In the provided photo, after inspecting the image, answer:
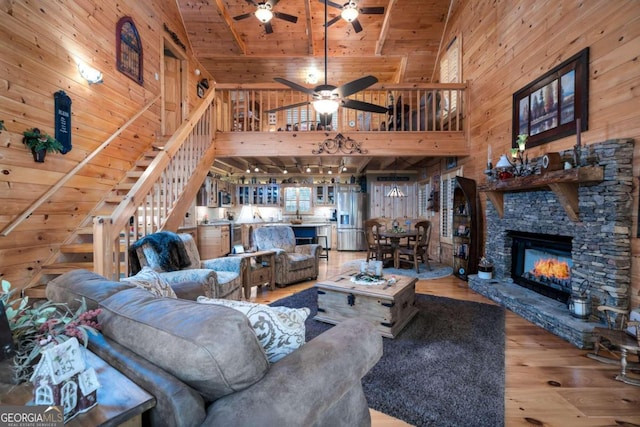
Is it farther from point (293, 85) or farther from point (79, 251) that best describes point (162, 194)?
point (293, 85)

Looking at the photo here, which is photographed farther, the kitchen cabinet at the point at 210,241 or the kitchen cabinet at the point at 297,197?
the kitchen cabinet at the point at 297,197

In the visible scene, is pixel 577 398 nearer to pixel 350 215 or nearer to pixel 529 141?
pixel 529 141

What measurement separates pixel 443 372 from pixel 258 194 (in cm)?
778

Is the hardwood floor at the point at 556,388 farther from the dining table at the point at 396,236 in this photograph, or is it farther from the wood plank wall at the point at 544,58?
the dining table at the point at 396,236

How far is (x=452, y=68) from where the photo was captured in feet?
20.0

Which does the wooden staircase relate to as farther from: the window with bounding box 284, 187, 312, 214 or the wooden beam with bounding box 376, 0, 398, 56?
the wooden beam with bounding box 376, 0, 398, 56

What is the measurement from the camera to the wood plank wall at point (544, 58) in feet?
8.09

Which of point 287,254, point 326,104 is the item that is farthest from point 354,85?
point 287,254

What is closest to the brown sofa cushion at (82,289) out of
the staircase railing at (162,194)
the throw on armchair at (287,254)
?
the staircase railing at (162,194)

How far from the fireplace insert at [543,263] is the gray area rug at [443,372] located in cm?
65

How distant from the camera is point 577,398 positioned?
6.08ft

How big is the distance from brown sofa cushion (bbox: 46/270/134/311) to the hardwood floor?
1519mm

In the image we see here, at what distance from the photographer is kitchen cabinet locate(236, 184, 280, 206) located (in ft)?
29.9

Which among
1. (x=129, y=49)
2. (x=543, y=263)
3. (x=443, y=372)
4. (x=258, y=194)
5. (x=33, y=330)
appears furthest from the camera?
(x=258, y=194)
